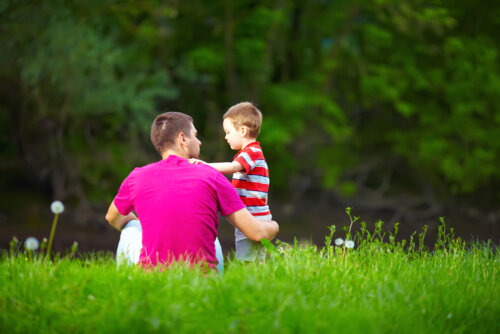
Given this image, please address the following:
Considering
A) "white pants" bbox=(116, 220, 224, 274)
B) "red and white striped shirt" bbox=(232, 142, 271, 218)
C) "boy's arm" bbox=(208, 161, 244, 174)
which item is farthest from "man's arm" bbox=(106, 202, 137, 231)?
"red and white striped shirt" bbox=(232, 142, 271, 218)

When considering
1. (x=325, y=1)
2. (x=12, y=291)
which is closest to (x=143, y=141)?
(x=325, y=1)

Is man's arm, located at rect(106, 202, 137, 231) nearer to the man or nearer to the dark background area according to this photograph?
the man

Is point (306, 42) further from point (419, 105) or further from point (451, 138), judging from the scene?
point (451, 138)

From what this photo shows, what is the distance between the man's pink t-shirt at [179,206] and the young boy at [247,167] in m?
0.53

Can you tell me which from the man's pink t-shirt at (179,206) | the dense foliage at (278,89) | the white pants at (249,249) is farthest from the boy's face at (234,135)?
the dense foliage at (278,89)

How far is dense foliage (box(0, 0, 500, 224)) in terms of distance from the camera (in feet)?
38.8

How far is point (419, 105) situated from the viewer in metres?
15.0

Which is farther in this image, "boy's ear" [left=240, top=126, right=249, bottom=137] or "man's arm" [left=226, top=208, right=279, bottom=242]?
"boy's ear" [left=240, top=126, right=249, bottom=137]

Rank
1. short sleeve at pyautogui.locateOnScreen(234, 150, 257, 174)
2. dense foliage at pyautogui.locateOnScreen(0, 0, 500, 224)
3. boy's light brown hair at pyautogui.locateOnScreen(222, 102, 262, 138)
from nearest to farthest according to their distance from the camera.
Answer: short sleeve at pyautogui.locateOnScreen(234, 150, 257, 174), boy's light brown hair at pyautogui.locateOnScreen(222, 102, 262, 138), dense foliage at pyautogui.locateOnScreen(0, 0, 500, 224)

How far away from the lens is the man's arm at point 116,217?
3268mm

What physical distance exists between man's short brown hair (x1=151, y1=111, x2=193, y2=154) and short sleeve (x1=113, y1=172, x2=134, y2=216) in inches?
10.1

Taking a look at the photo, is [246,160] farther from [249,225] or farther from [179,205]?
[179,205]

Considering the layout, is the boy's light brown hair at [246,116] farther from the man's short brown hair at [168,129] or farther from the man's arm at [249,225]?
the man's arm at [249,225]

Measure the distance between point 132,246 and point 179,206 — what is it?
1.91 feet
